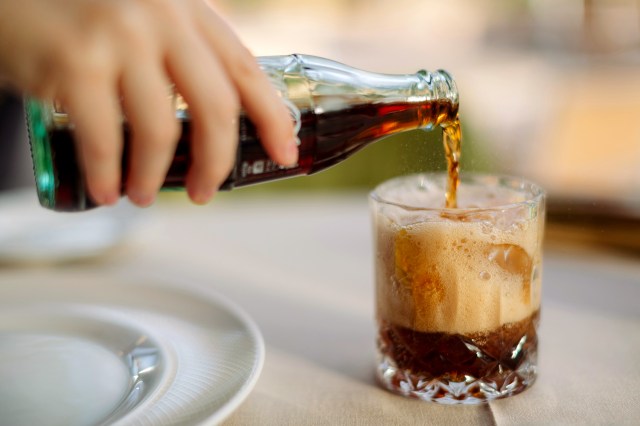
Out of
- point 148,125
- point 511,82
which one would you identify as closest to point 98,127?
point 148,125

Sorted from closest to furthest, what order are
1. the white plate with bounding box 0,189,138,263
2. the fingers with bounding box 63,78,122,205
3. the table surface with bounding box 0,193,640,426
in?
the fingers with bounding box 63,78,122,205
the table surface with bounding box 0,193,640,426
the white plate with bounding box 0,189,138,263

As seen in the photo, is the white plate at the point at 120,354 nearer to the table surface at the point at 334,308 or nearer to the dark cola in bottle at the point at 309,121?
the table surface at the point at 334,308

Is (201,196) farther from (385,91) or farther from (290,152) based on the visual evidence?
(385,91)

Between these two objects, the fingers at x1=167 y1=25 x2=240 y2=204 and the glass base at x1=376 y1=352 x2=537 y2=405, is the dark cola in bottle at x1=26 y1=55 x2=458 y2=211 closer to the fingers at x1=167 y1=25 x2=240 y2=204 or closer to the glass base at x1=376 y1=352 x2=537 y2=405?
the fingers at x1=167 y1=25 x2=240 y2=204

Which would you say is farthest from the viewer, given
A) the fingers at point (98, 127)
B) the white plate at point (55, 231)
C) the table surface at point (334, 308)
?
the white plate at point (55, 231)

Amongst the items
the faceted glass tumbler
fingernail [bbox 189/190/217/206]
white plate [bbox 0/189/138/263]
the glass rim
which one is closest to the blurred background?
the glass rim

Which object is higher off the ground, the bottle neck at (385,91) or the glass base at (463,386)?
the bottle neck at (385,91)

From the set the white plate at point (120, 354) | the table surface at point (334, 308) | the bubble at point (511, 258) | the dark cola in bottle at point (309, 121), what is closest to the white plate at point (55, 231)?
the table surface at point (334, 308)
